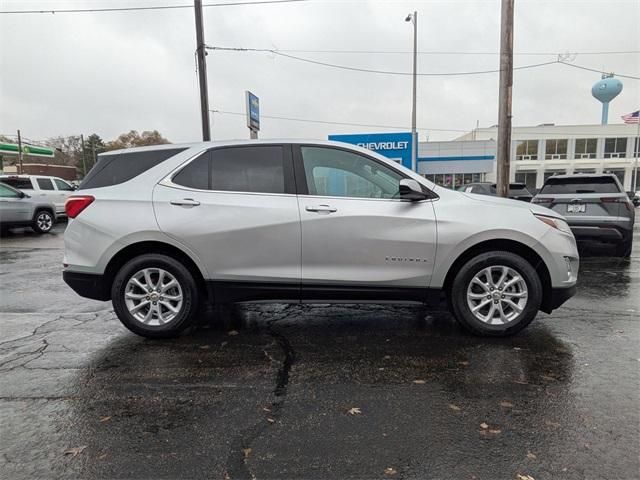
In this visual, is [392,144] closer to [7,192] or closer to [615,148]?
[7,192]

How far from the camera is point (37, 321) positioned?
5023 millimetres

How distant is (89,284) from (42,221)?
12.0 meters

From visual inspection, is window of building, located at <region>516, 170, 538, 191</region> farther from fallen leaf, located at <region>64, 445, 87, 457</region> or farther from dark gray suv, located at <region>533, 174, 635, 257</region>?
fallen leaf, located at <region>64, 445, 87, 457</region>

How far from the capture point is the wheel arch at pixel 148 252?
Result: 426 centimetres

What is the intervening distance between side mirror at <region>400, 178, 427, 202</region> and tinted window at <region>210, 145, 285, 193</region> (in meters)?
1.13

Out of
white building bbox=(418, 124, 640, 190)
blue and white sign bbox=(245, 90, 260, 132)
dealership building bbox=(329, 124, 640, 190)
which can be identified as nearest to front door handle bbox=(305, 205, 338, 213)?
blue and white sign bbox=(245, 90, 260, 132)

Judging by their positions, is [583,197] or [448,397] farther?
[583,197]

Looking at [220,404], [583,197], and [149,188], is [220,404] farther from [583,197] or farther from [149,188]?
[583,197]

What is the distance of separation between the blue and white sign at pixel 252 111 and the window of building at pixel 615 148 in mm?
47370

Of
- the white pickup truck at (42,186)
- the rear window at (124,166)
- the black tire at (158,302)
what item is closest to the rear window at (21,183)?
the white pickup truck at (42,186)

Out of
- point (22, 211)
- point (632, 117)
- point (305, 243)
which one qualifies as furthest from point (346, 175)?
point (632, 117)

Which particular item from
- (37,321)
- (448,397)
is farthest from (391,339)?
(37,321)

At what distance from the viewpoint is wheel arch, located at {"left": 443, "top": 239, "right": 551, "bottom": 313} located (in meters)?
4.18

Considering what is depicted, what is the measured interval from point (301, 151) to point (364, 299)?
1.57 m
